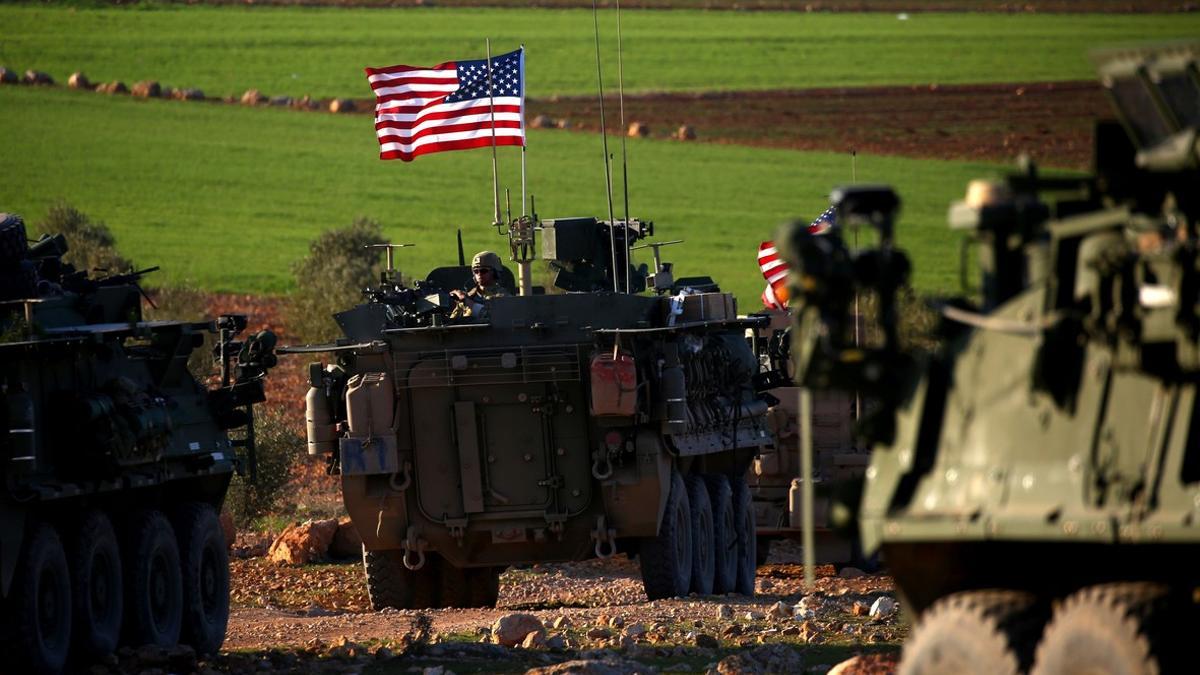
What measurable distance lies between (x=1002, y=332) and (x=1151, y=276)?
829mm

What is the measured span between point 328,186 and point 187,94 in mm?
7800

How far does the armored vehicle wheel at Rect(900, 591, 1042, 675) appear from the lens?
8.45m

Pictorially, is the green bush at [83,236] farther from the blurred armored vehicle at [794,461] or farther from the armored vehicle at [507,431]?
the armored vehicle at [507,431]

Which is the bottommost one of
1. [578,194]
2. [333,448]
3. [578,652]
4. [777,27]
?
[578,652]

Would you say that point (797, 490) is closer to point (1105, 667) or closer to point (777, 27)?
point (1105, 667)

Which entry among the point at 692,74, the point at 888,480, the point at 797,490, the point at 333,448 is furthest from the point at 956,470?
the point at 692,74

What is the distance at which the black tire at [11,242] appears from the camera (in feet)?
53.8

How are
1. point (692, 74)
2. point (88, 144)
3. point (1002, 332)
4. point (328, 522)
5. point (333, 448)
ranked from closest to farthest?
point (1002, 332)
point (333, 448)
point (328, 522)
point (88, 144)
point (692, 74)

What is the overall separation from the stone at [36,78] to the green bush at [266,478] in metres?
33.1

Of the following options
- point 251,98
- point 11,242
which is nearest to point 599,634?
point 11,242

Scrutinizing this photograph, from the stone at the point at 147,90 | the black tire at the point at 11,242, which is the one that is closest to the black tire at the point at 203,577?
the black tire at the point at 11,242

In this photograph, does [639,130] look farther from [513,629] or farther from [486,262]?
[513,629]

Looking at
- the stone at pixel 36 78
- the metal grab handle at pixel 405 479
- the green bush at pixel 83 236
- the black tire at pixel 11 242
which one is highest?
the stone at pixel 36 78

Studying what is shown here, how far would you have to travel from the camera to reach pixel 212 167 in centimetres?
5722
